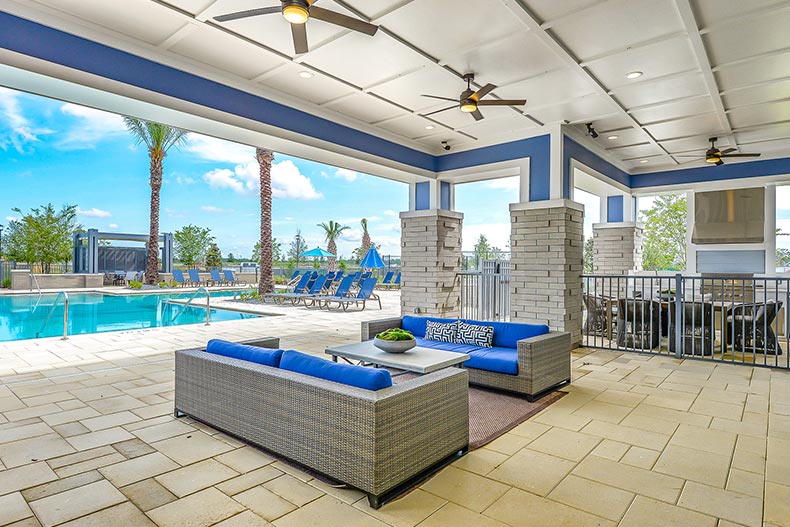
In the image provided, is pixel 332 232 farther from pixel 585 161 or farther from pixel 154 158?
pixel 585 161

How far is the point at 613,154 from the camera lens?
8039 mm

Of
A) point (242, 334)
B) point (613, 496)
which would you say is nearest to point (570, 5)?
point (613, 496)

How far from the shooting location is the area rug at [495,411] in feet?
10.2

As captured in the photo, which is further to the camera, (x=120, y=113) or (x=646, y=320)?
(x=646, y=320)

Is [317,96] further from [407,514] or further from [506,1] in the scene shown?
[407,514]

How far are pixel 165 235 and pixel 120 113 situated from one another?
62.2ft

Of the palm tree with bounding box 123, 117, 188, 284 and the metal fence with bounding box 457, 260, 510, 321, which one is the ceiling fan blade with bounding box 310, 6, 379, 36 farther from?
the palm tree with bounding box 123, 117, 188, 284

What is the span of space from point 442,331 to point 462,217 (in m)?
3.75

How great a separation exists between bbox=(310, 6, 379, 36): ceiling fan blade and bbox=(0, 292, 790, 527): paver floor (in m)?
2.87

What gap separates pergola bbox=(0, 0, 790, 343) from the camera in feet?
11.7

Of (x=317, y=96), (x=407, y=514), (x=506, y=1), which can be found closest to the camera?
(x=407, y=514)

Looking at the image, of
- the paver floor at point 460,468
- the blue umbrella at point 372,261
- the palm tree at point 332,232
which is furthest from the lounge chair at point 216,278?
the paver floor at point 460,468

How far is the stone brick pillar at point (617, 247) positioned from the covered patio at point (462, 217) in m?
1.52

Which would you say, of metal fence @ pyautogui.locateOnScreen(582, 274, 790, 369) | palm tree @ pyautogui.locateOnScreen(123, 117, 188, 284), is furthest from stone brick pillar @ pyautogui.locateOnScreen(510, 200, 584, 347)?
palm tree @ pyautogui.locateOnScreen(123, 117, 188, 284)
